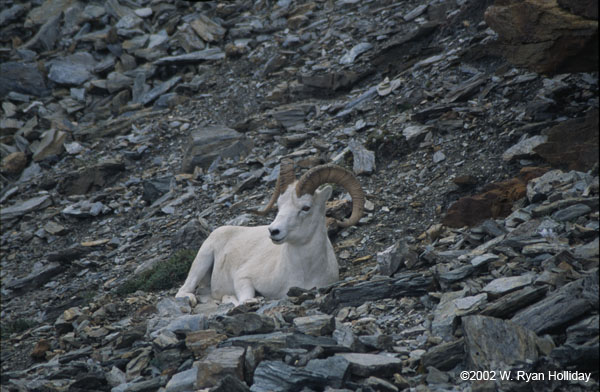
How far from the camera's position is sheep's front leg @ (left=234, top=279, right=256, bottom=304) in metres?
9.09

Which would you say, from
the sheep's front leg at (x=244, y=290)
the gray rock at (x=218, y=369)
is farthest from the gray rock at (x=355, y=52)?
the gray rock at (x=218, y=369)

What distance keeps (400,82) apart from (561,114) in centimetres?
503

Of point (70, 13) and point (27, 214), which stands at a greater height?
point (70, 13)

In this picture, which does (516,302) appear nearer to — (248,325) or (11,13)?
(248,325)

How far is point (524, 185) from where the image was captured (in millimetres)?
8773

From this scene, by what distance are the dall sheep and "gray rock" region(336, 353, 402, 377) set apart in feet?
10.0

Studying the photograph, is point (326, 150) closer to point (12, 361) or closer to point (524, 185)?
point (524, 185)

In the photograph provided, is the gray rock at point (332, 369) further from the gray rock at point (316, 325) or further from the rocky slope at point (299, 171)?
the gray rock at point (316, 325)

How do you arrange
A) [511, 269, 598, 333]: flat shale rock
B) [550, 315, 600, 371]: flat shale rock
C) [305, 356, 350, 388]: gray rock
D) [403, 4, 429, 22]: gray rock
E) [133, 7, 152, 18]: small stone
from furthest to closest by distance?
[133, 7, 152, 18]: small stone < [403, 4, 429, 22]: gray rock < [305, 356, 350, 388]: gray rock < [511, 269, 598, 333]: flat shale rock < [550, 315, 600, 371]: flat shale rock

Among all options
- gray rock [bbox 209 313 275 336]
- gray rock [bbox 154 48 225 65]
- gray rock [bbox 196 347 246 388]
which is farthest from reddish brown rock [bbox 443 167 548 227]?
gray rock [bbox 154 48 225 65]

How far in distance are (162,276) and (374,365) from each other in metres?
6.32

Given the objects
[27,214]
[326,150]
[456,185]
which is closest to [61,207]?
[27,214]

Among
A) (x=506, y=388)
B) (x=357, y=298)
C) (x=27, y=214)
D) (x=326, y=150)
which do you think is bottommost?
(x=27, y=214)

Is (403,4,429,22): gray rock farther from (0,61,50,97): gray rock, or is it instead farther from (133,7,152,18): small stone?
(0,61,50,97): gray rock
